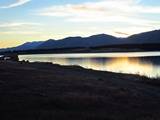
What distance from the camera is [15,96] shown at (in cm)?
2614

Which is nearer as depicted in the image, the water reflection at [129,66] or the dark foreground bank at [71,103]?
the dark foreground bank at [71,103]

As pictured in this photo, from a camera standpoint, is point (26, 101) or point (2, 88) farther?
point (2, 88)

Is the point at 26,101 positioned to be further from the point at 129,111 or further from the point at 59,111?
the point at 129,111

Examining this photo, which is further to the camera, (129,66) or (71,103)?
(129,66)

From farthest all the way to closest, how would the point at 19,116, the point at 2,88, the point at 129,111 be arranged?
the point at 2,88 < the point at 129,111 < the point at 19,116

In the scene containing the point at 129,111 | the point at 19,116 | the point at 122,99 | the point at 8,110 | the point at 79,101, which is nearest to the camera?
the point at 19,116

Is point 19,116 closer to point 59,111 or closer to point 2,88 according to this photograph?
point 59,111

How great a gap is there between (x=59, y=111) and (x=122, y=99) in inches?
296

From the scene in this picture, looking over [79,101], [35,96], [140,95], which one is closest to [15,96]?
[35,96]

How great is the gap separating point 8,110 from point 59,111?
2.63 meters

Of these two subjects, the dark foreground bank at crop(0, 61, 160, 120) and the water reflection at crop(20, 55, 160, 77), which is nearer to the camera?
the dark foreground bank at crop(0, 61, 160, 120)

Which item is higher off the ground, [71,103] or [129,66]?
[71,103]

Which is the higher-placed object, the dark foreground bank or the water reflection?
the dark foreground bank

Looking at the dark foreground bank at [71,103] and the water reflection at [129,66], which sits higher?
the dark foreground bank at [71,103]
